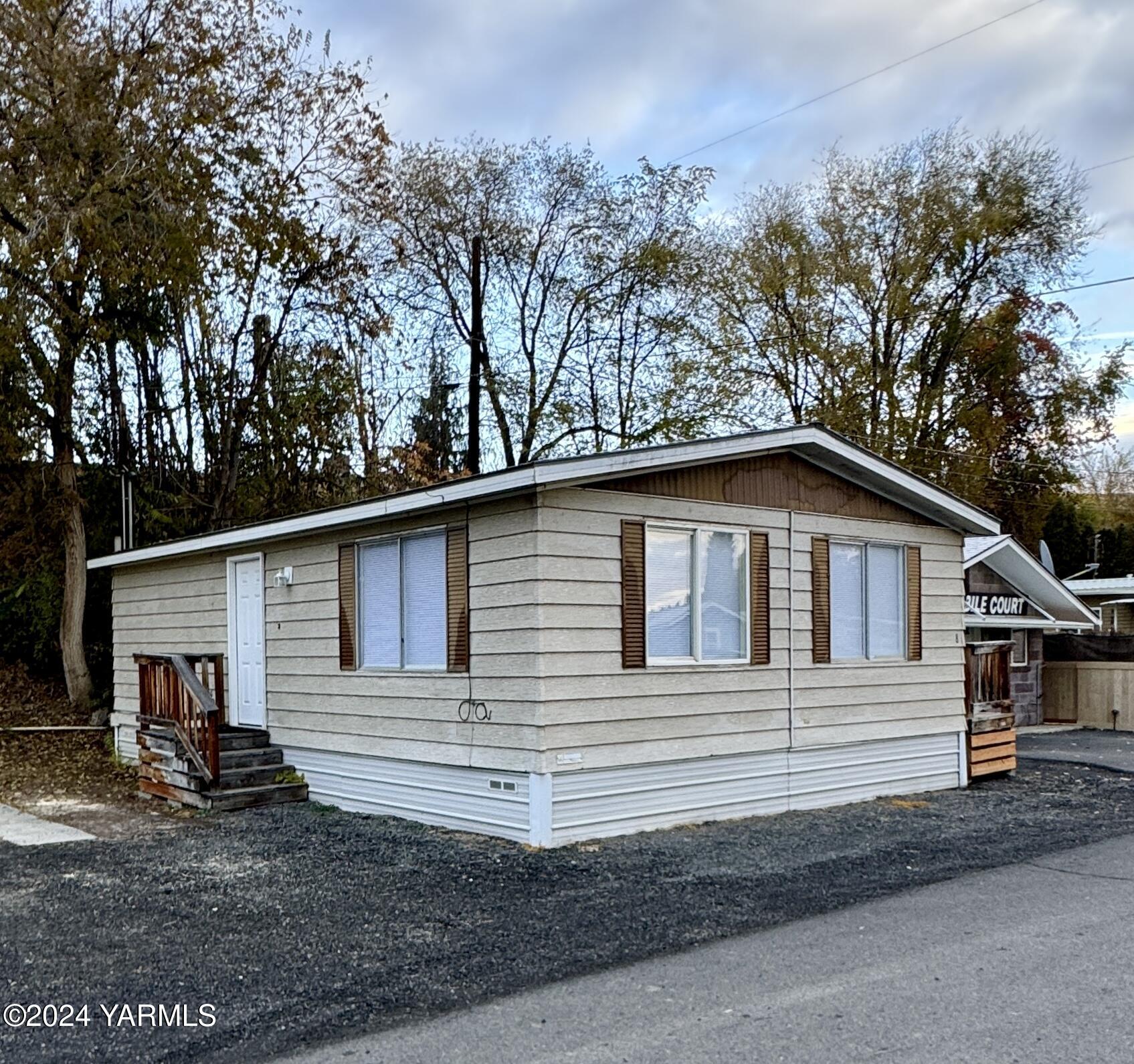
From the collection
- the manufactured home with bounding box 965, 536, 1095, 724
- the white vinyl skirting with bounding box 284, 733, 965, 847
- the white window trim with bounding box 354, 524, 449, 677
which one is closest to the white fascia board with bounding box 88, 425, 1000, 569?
the white window trim with bounding box 354, 524, 449, 677

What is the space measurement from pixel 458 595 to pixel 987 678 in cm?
634

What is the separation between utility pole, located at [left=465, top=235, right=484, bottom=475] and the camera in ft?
65.8

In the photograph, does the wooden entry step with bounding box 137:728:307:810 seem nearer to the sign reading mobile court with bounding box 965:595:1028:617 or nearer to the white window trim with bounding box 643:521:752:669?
the white window trim with bounding box 643:521:752:669

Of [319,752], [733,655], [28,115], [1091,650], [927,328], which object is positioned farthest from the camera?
[927,328]

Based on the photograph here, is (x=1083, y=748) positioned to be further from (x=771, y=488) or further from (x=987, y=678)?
(x=771, y=488)

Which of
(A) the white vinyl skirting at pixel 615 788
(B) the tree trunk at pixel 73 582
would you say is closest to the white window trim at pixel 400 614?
(A) the white vinyl skirting at pixel 615 788

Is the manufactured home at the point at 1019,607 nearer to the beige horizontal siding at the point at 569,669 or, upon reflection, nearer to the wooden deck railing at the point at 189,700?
the beige horizontal siding at the point at 569,669

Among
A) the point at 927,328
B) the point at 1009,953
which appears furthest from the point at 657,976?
the point at 927,328

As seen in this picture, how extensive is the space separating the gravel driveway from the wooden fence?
9600mm

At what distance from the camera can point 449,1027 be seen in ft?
14.3

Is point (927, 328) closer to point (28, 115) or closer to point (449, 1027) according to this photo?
point (28, 115)

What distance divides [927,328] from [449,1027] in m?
22.0

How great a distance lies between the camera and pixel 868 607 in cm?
1034

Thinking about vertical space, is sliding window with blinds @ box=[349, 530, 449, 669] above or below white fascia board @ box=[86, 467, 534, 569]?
below
